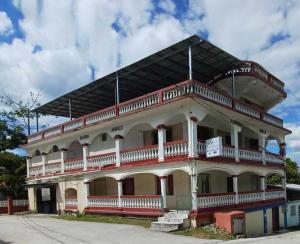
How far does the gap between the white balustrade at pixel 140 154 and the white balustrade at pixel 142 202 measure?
2143 mm

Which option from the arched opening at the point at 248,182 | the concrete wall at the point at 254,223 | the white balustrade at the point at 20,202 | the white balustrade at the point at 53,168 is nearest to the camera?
the concrete wall at the point at 254,223

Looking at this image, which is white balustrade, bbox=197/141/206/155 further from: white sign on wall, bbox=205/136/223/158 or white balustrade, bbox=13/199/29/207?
white balustrade, bbox=13/199/29/207

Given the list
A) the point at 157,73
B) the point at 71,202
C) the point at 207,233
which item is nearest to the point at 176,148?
the point at 207,233

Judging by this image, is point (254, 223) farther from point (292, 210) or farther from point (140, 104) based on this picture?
point (140, 104)

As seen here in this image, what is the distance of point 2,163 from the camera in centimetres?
3594

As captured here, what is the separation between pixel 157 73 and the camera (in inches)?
1018

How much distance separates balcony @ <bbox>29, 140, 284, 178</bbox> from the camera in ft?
69.2

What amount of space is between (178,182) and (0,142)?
24.3 metres

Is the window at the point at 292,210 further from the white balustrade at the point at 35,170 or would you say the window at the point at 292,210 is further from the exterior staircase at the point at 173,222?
the white balustrade at the point at 35,170

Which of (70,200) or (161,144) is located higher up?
(161,144)

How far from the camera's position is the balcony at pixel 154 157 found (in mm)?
21097

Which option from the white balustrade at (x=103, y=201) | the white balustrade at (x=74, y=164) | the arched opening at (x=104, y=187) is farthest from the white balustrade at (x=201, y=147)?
the white balustrade at (x=74, y=164)

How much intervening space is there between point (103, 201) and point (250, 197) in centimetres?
884

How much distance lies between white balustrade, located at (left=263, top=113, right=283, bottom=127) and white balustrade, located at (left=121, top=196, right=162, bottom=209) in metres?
10.4
